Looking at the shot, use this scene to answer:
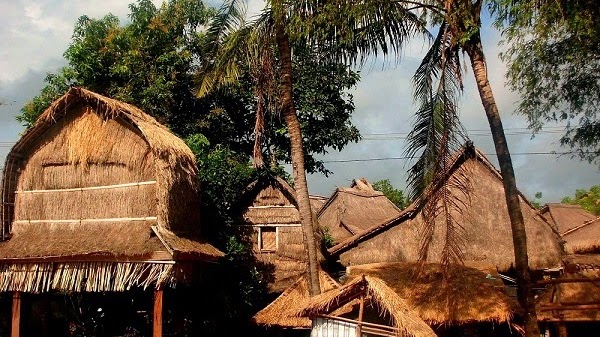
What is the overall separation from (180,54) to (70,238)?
298 inches

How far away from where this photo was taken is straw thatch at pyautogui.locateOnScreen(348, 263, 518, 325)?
12.7m

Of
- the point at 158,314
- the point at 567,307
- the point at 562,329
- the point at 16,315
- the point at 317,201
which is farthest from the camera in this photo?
the point at 317,201

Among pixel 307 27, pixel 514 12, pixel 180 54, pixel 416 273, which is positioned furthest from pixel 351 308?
pixel 180 54

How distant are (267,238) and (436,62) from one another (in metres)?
8.25

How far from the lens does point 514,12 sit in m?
9.83

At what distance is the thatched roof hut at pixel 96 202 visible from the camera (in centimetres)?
1210

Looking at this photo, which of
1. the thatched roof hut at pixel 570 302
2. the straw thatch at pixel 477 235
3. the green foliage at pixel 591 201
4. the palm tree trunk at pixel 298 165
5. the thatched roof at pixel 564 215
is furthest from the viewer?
the green foliage at pixel 591 201

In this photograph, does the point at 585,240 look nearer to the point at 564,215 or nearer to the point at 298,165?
the point at 564,215

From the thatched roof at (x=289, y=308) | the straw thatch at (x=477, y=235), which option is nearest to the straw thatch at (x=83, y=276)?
the thatched roof at (x=289, y=308)

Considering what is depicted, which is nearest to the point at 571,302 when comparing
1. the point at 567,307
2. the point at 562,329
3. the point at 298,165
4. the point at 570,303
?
the point at 570,303

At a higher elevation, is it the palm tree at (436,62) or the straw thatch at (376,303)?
the palm tree at (436,62)

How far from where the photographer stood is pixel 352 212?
946 inches

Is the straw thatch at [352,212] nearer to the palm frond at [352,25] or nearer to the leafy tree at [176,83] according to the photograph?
the leafy tree at [176,83]

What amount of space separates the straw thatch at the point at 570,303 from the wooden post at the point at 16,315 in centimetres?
1085
